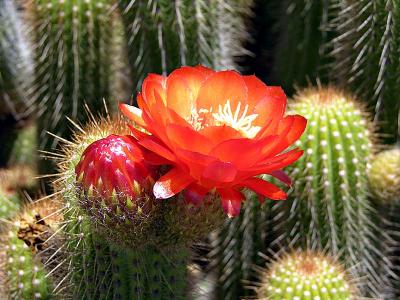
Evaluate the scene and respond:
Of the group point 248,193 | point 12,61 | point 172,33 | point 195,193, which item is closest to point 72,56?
point 172,33

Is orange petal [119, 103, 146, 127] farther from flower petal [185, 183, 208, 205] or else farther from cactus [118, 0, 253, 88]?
cactus [118, 0, 253, 88]

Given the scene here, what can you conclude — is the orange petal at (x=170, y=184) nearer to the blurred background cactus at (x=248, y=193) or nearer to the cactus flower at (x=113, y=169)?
the cactus flower at (x=113, y=169)

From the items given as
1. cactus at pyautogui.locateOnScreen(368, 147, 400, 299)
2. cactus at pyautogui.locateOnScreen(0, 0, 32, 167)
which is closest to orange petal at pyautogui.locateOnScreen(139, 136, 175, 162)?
cactus at pyautogui.locateOnScreen(368, 147, 400, 299)

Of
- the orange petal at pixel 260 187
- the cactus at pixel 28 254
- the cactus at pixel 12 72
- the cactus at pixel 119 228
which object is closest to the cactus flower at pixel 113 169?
the cactus at pixel 119 228

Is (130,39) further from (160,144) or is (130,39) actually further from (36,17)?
(160,144)

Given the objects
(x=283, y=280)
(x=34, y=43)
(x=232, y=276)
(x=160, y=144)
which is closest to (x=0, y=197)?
(x=34, y=43)

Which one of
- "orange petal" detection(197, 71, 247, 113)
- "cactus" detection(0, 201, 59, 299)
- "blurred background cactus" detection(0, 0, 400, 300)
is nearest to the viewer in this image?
"orange petal" detection(197, 71, 247, 113)
